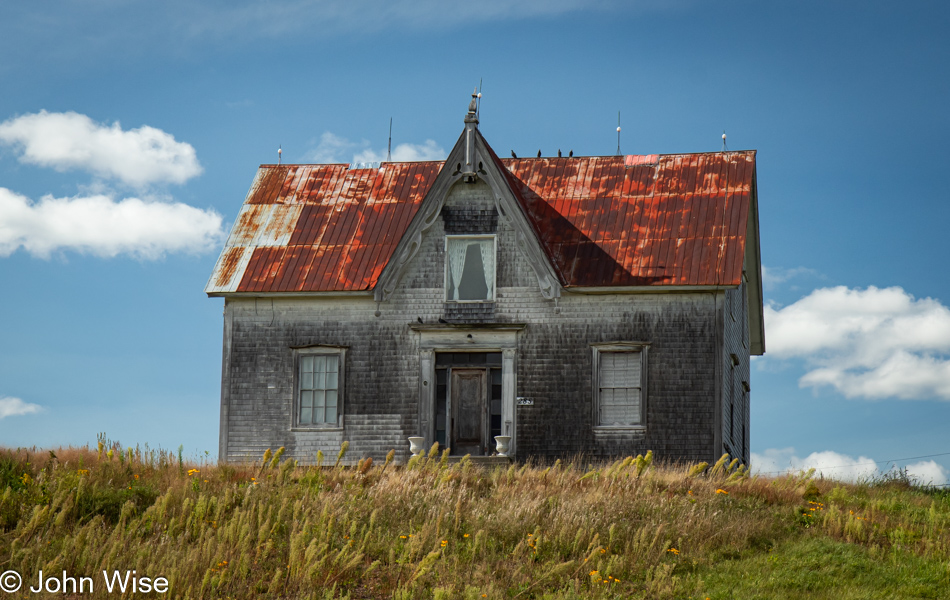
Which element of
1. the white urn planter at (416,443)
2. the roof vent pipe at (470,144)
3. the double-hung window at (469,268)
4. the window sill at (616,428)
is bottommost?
the white urn planter at (416,443)

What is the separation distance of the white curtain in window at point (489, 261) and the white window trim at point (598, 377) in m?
2.51

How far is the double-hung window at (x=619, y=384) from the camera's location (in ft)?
71.7

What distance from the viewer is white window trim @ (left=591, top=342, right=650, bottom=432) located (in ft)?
71.3

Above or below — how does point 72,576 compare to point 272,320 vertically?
below

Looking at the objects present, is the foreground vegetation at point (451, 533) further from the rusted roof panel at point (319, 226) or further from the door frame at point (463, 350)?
the rusted roof panel at point (319, 226)

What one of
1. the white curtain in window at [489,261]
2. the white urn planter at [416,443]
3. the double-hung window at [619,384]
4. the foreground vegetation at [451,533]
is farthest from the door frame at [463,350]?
the foreground vegetation at [451,533]

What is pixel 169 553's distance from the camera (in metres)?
13.3

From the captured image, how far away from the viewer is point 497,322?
22516 mm

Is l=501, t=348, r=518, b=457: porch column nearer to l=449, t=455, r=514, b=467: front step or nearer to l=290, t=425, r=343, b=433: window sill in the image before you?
l=449, t=455, r=514, b=467: front step

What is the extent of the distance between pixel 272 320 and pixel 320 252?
1840 millimetres

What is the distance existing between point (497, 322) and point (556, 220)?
2955 millimetres

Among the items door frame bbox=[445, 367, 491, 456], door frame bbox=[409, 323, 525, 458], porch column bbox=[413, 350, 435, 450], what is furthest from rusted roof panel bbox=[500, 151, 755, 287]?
porch column bbox=[413, 350, 435, 450]

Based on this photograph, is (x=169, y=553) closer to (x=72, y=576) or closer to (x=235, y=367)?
(x=72, y=576)

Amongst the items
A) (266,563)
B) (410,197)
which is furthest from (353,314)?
(266,563)
